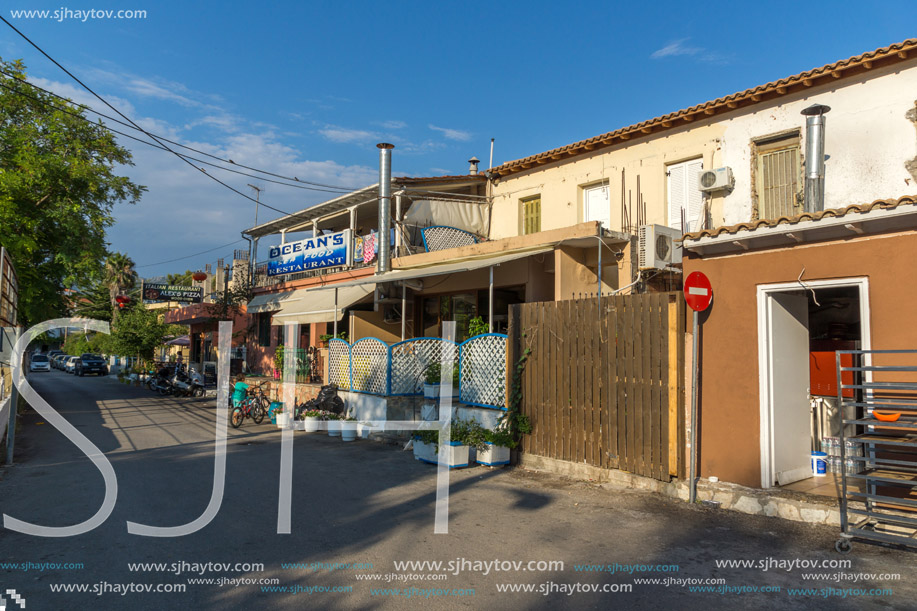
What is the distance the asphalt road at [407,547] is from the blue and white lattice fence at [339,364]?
560 centimetres

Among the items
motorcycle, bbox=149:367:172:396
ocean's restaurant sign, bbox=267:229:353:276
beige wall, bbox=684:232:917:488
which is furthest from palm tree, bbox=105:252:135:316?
beige wall, bbox=684:232:917:488

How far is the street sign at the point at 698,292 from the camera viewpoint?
23.5 ft

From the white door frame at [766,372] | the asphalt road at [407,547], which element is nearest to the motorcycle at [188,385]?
the asphalt road at [407,547]

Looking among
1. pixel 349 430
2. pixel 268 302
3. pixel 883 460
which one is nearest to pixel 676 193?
pixel 883 460

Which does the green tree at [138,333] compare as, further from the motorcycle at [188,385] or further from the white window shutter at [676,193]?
the white window shutter at [676,193]

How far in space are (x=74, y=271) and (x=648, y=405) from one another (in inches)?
712

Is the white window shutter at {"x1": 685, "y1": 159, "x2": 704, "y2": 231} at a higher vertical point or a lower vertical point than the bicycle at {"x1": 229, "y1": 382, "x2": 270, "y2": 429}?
higher

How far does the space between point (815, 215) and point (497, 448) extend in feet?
18.5

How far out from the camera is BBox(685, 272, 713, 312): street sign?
716 centimetres

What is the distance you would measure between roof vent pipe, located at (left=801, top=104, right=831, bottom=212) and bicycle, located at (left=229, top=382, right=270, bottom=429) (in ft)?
43.1

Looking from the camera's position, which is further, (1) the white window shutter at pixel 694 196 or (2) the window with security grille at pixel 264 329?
(2) the window with security grille at pixel 264 329

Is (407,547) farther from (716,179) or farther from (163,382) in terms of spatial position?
(163,382)

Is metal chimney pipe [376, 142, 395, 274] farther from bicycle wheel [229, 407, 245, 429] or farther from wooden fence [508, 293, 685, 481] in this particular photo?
wooden fence [508, 293, 685, 481]

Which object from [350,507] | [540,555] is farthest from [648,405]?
[350,507]
